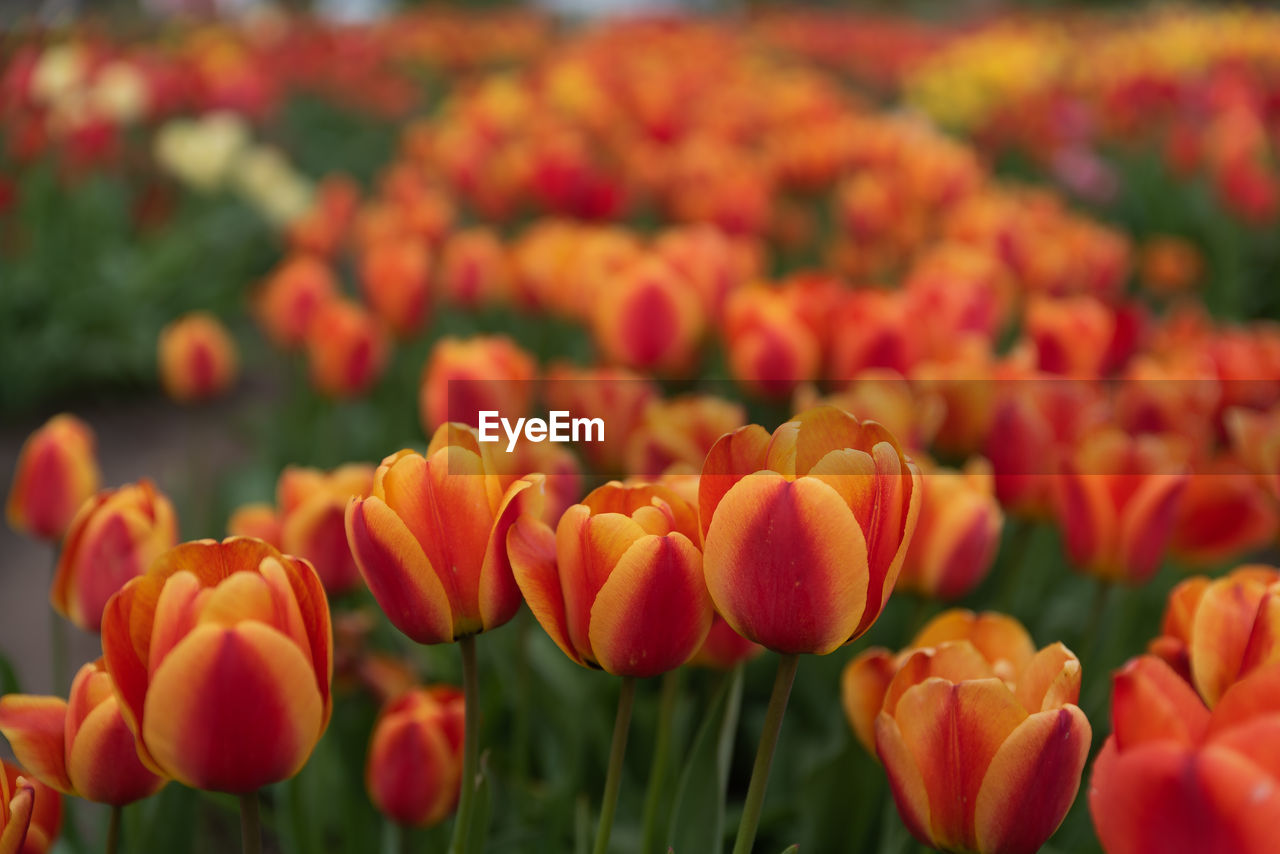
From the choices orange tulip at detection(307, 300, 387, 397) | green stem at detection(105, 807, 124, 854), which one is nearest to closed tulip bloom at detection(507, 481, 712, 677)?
green stem at detection(105, 807, 124, 854)

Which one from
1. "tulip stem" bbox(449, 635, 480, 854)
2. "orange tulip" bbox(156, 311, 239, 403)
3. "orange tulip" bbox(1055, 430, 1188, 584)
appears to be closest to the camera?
"tulip stem" bbox(449, 635, 480, 854)

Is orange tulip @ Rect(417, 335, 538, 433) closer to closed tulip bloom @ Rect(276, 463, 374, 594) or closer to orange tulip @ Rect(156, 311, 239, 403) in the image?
closed tulip bloom @ Rect(276, 463, 374, 594)

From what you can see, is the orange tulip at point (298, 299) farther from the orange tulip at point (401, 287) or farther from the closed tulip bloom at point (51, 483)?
the closed tulip bloom at point (51, 483)

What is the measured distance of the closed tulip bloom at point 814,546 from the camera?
0.59 m

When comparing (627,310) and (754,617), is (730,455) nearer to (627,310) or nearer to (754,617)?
(754,617)

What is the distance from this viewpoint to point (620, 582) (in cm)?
62

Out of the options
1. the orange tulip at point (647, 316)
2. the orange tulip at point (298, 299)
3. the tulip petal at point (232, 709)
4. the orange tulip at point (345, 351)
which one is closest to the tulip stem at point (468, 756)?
the tulip petal at point (232, 709)

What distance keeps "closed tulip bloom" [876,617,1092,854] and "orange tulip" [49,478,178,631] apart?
56 centimetres

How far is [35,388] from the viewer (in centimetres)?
338

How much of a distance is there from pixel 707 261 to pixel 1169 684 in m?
1.24

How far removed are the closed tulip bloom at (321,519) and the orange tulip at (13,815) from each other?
0.31 metres

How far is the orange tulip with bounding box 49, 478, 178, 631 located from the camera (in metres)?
0.83

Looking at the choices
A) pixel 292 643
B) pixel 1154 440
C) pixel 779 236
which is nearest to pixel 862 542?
pixel 292 643

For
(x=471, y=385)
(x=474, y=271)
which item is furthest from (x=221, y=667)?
(x=474, y=271)
